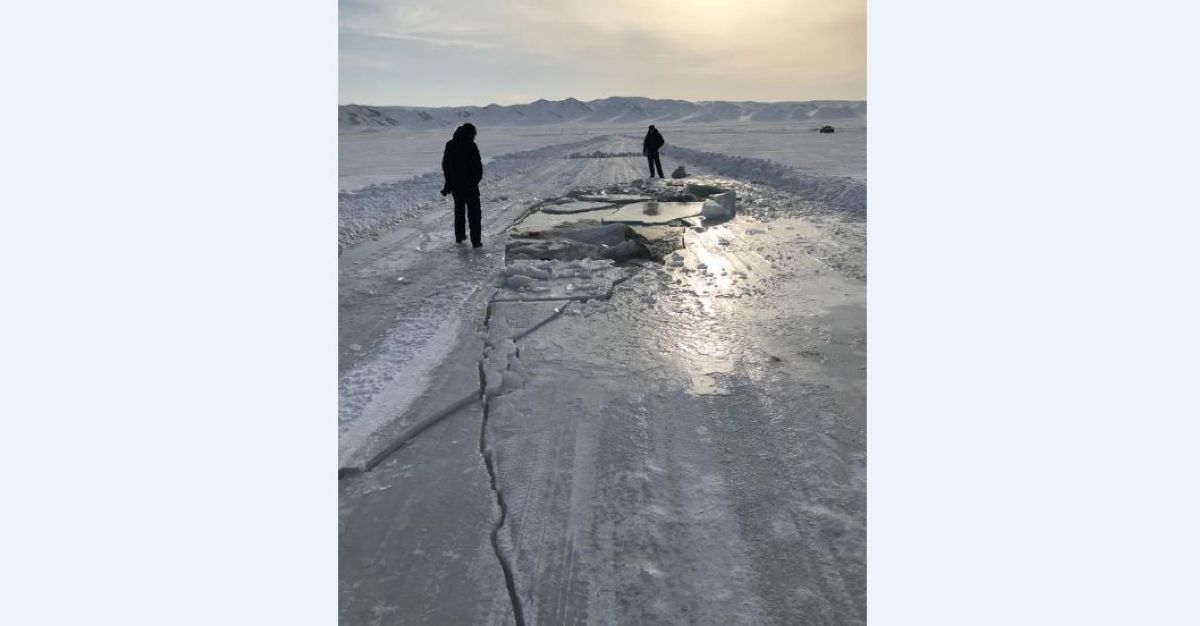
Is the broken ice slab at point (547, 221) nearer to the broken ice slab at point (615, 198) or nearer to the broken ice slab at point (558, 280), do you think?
the broken ice slab at point (615, 198)

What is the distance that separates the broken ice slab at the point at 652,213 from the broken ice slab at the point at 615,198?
1.20 feet

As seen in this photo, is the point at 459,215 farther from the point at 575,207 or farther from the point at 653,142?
the point at 653,142

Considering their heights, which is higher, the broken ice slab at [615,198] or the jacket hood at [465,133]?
the jacket hood at [465,133]

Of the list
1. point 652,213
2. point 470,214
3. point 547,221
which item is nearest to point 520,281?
point 470,214

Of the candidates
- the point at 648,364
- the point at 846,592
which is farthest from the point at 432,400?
the point at 846,592

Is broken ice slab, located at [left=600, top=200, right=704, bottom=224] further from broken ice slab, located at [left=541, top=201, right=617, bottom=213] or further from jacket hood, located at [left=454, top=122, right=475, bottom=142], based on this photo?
jacket hood, located at [left=454, top=122, right=475, bottom=142]

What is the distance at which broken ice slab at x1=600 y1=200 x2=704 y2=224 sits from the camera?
28.2ft

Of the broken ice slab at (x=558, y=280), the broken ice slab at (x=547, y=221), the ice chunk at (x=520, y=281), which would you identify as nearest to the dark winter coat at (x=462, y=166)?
the broken ice slab at (x=547, y=221)

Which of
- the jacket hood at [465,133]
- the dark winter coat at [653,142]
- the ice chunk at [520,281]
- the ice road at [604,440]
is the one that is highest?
the dark winter coat at [653,142]

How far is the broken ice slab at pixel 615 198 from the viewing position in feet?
35.4

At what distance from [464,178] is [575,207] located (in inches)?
118

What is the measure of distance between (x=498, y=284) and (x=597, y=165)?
15327 mm

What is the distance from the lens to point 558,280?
5.44m
